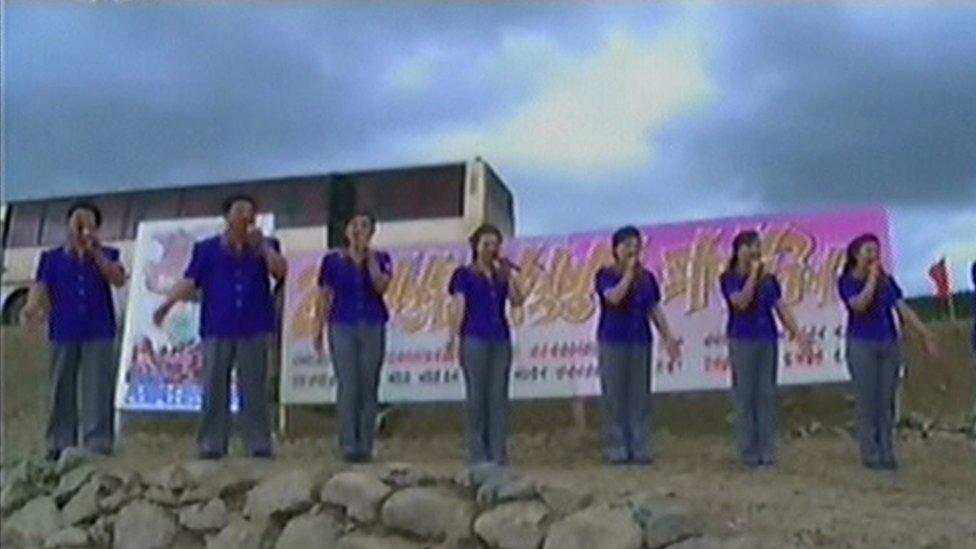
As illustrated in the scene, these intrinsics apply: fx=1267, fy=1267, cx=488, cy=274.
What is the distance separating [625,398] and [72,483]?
8.11 ft

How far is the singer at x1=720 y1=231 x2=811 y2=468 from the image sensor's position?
230 inches

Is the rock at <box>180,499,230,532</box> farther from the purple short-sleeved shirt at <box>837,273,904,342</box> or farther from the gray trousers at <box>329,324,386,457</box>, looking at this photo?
the purple short-sleeved shirt at <box>837,273,904,342</box>

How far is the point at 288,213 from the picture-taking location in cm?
1096

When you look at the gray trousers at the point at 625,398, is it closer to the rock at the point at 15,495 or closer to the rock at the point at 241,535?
the rock at the point at 241,535

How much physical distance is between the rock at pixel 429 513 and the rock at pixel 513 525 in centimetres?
8

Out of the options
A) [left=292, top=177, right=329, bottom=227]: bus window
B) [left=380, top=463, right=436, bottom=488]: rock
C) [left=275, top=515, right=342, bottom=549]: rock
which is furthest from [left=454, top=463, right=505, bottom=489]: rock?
[left=292, top=177, right=329, bottom=227]: bus window

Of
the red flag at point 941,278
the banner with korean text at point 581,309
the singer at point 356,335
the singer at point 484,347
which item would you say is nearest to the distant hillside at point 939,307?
the red flag at point 941,278

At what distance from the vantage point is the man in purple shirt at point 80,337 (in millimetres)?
5711

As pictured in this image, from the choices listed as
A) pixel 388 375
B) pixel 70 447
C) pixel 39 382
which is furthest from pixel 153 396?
pixel 70 447

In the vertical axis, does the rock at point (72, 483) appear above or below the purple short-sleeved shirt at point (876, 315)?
below

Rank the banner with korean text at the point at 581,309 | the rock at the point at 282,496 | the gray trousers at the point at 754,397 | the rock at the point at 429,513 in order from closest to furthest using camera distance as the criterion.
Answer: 1. the rock at the point at 429,513
2. the rock at the point at 282,496
3. the gray trousers at the point at 754,397
4. the banner with korean text at the point at 581,309

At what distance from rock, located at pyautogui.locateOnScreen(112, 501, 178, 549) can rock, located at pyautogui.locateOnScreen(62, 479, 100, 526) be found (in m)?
0.16

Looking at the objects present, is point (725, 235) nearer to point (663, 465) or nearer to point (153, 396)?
point (663, 465)

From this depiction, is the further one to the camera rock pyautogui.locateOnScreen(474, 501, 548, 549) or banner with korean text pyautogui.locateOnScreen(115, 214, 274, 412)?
banner with korean text pyautogui.locateOnScreen(115, 214, 274, 412)
